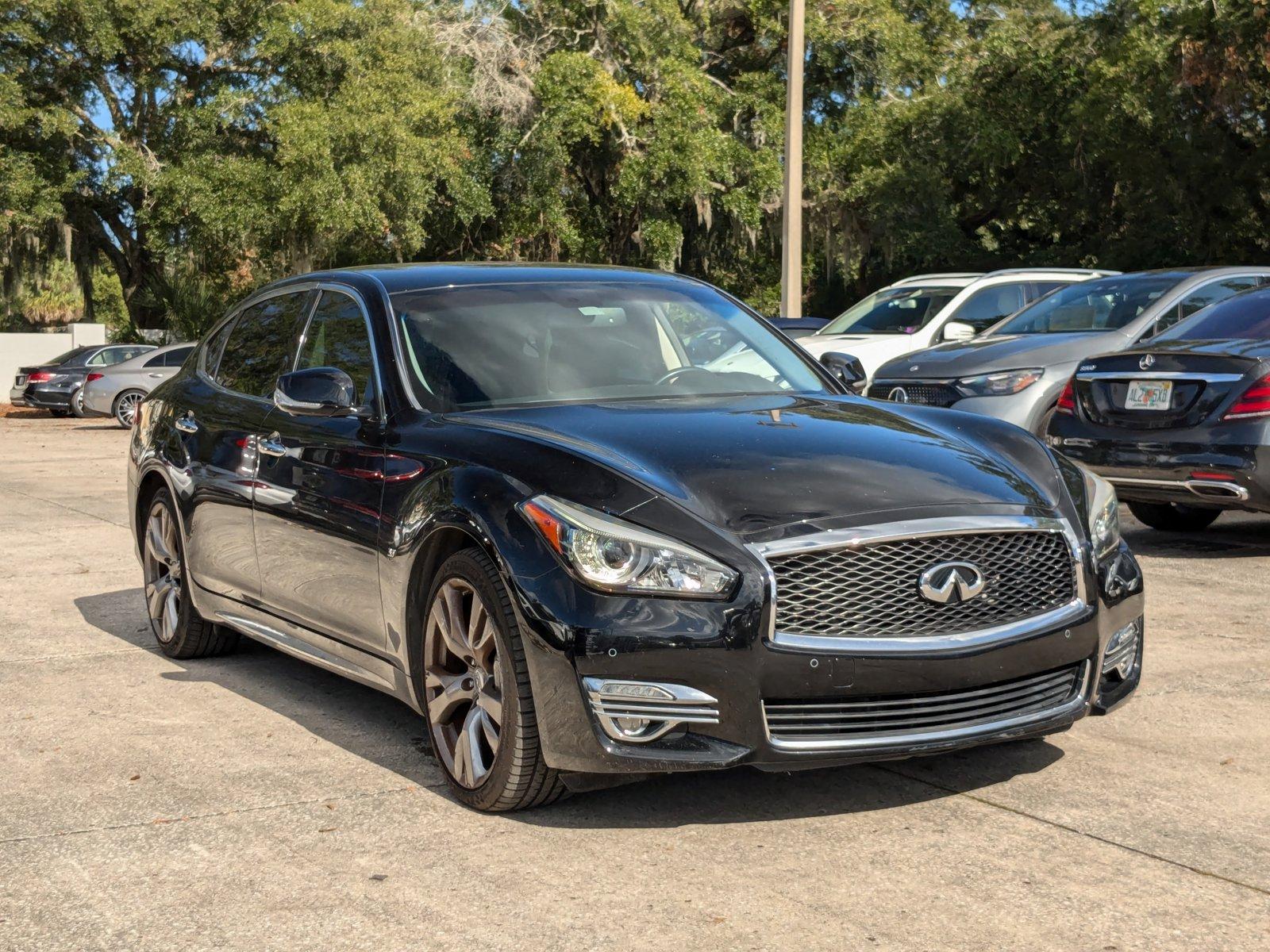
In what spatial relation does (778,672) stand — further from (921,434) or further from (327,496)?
(327,496)

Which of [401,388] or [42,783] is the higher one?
[401,388]

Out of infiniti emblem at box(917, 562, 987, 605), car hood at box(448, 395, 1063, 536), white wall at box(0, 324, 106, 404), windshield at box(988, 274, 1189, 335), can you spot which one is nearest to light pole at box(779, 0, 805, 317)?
windshield at box(988, 274, 1189, 335)

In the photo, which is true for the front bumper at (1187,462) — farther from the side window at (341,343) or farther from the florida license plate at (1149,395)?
the side window at (341,343)

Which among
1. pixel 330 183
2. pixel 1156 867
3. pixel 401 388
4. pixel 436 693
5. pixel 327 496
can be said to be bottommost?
pixel 1156 867

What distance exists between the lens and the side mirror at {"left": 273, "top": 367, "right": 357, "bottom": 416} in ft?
18.1

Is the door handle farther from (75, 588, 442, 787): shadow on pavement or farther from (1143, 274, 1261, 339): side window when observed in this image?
(1143, 274, 1261, 339): side window

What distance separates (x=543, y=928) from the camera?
3.82 m

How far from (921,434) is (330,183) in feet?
91.7

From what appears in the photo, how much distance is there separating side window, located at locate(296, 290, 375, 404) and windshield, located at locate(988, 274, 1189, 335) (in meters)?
7.42

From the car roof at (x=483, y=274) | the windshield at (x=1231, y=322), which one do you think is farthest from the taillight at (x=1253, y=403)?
the car roof at (x=483, y=274)

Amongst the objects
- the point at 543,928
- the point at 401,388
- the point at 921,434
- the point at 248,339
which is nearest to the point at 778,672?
the point at 543,928

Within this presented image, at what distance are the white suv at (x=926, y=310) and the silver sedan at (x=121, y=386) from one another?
48.3ft

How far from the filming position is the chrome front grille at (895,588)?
434cm

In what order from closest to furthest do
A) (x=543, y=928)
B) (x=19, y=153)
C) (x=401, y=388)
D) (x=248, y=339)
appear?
(x=543, y=928), (x=401, y=388), (x=248, y=339), (x=19, y=153)
